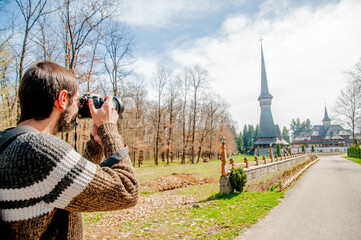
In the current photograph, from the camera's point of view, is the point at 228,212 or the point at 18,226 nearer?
the point at 18,226

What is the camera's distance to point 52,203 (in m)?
1.00

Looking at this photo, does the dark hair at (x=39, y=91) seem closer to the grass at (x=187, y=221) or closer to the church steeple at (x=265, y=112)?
the grass at (x=187, y=221)

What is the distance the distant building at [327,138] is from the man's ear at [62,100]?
76935 mm

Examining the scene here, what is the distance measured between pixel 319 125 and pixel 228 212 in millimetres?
82448

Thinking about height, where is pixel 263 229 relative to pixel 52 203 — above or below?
below

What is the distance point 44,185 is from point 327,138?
3381 inches

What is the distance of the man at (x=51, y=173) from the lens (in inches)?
37.5

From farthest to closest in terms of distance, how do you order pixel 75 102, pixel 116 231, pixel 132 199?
pixel 116 231, pixel 75 102, pixel 132 199

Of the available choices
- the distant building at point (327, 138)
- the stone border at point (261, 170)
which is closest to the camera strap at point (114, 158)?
the stone border at point (261, 170)

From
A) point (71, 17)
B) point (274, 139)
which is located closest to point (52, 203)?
point (71, 17)

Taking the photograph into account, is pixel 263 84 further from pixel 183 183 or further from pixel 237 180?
pixel 237 180

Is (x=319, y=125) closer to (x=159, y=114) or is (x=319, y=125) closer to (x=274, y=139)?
(x=274, y=139)

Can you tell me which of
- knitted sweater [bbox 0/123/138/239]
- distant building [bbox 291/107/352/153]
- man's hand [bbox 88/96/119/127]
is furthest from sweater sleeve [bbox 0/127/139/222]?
distant building [bbox 291/107/352/153]

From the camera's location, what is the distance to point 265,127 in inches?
2397
